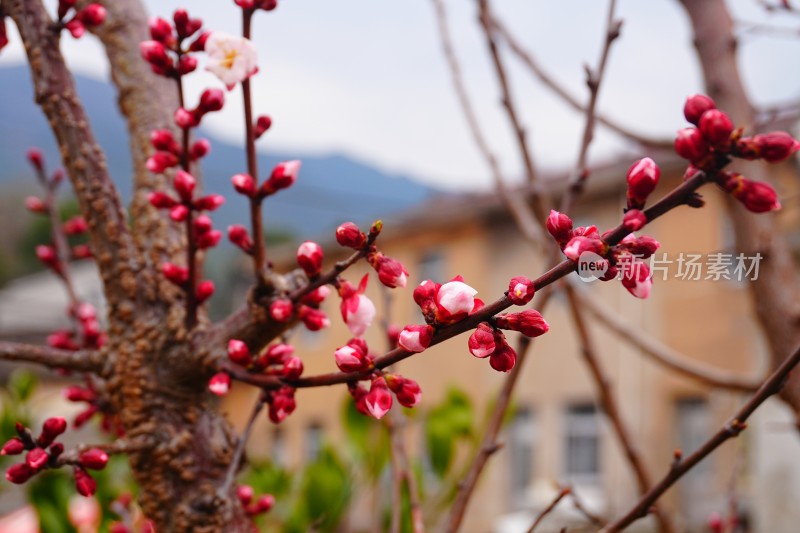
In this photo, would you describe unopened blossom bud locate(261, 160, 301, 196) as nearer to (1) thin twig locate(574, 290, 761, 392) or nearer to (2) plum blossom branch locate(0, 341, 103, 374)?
(2) plum blossom branch locate(0, 341, 103, 374)

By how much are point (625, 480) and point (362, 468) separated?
37.3 ft

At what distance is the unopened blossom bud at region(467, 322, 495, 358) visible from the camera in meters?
0.63

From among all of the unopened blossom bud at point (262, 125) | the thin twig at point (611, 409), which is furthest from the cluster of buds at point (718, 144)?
the thin twig at point (611, 409)

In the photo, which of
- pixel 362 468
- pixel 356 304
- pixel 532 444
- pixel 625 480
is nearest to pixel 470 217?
pixel 532 444

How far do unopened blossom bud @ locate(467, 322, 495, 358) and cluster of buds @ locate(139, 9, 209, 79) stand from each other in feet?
1.40

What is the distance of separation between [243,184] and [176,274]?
0.48 feet

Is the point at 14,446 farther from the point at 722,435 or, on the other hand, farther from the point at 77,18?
the point at 722,435

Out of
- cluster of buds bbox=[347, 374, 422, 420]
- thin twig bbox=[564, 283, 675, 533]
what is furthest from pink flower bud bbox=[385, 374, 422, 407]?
thin twig bbox=[564, 283, 675, 533]

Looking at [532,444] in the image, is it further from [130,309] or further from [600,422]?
[130,309]

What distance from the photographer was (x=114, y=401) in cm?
103

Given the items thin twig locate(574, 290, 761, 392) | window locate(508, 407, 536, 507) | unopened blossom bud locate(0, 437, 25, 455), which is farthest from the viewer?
window locate(508, 407, 536, 507)

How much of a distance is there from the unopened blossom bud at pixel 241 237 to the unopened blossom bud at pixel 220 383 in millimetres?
130

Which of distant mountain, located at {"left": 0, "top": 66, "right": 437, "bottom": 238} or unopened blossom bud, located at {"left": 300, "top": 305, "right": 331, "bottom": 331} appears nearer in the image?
unopened blossom bud, located at {"left": 300, "top": 305, "right": 331, "bottom": 331}

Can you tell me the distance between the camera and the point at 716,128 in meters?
0.56
